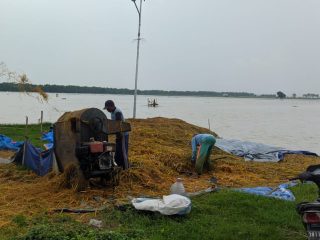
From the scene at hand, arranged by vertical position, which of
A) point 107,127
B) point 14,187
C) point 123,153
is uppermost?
point 107,127

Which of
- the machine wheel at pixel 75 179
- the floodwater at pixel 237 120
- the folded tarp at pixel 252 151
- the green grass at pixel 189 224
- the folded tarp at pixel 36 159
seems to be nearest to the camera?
the green grass at pixel 189 224

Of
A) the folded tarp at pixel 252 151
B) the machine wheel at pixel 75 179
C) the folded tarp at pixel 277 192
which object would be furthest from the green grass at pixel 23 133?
the folded tarp at pixel 277 192

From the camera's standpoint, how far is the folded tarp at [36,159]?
9.75m

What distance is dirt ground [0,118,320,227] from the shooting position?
743 cm

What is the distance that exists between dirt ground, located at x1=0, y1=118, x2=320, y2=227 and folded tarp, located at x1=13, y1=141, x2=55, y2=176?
211mm

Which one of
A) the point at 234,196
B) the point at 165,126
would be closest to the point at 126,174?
the point at 234,196

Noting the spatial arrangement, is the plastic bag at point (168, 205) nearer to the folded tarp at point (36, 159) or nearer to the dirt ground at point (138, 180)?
the dirt ground at point (138, 180)

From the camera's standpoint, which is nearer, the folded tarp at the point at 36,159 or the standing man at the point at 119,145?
the standing man at the point at 119,145

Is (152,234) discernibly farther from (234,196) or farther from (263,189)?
(263,189)

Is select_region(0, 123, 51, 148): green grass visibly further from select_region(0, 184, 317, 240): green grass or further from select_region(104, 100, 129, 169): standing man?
select_region(0, 184, 317, 240): green grass

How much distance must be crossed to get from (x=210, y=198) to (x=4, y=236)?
345cm

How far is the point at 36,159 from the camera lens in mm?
10477

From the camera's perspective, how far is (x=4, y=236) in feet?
18.4

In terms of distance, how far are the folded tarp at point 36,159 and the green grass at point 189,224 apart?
3.40 meters
